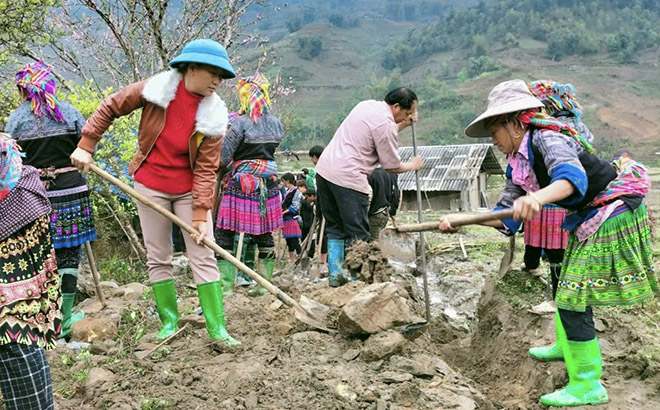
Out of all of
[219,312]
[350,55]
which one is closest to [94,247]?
[219,312]

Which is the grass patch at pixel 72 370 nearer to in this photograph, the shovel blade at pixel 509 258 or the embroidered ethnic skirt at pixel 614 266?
the embroidered ethnic skirt at pixel 614 266

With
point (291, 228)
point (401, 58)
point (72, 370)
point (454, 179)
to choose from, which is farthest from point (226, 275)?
point (401, 58)

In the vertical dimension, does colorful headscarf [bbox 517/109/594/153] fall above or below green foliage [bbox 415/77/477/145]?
A: above

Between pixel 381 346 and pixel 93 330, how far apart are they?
7.45 ft

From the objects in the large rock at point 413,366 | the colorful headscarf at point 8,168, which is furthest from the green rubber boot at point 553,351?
the colorful headscarf at point 8,168

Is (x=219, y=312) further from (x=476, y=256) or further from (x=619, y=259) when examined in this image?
(x=476, y=256)

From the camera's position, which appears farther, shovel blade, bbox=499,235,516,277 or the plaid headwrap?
shovel blade, bbox=499,235,516,277

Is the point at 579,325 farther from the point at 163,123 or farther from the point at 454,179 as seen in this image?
the point at 454,179

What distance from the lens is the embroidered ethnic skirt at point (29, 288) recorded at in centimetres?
243

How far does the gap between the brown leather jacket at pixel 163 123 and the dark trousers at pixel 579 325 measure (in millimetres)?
2297

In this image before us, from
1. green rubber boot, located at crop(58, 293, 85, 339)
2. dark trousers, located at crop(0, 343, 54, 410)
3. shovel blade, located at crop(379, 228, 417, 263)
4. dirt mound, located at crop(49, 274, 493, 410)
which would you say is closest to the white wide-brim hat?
dirt mound, located at crop(49, 274, 493, 410)

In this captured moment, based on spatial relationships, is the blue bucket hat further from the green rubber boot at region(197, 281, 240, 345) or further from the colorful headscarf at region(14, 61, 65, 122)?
the green rubber boot at region(197, 281, 240, 345)

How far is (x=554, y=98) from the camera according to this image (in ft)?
14.8

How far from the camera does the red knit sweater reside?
11.6 ft
